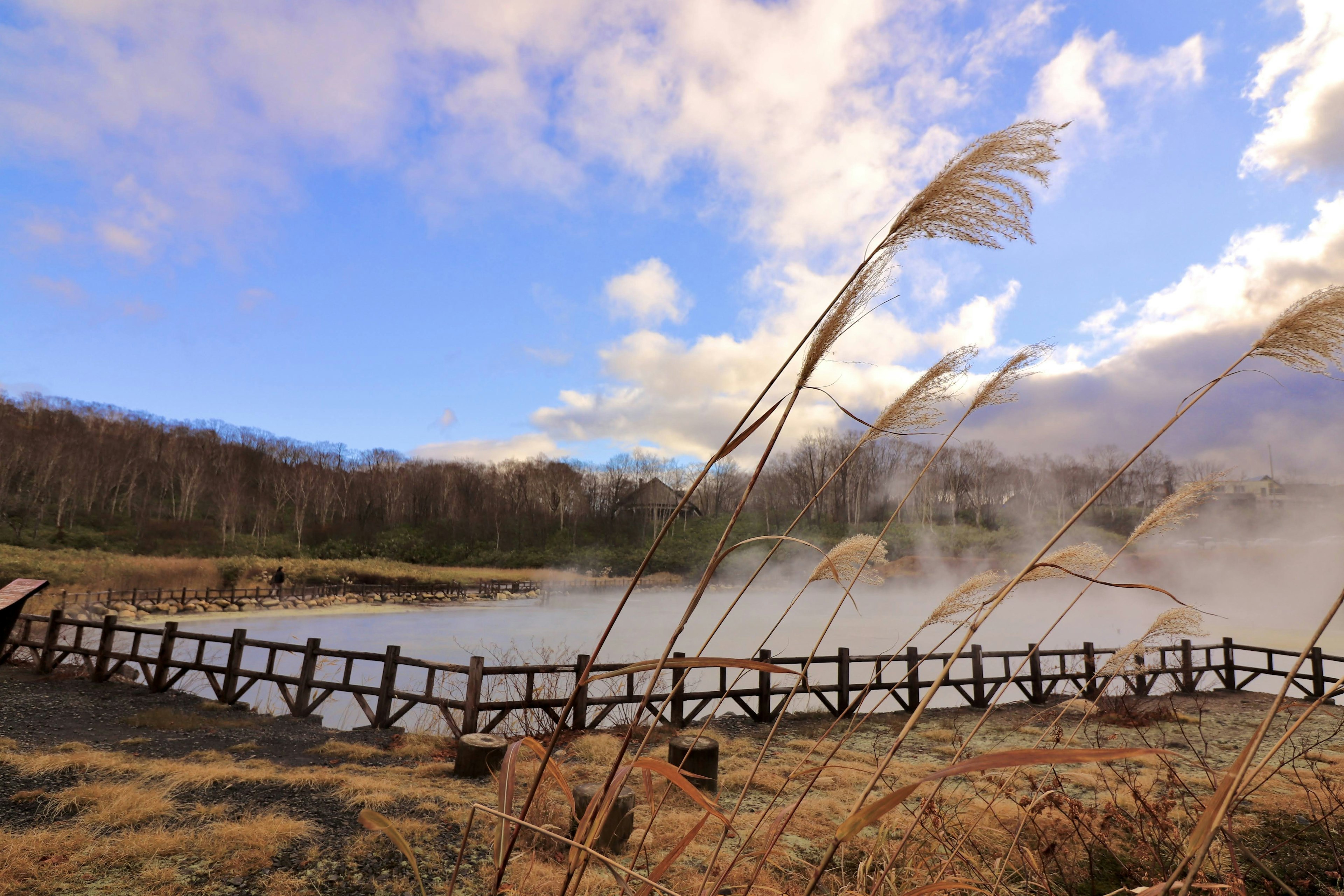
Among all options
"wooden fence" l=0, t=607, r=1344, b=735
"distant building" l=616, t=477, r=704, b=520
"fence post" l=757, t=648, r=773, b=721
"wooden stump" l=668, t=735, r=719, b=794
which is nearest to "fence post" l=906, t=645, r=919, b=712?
"wooden fence" l=0, t=607, r=1344, b=735

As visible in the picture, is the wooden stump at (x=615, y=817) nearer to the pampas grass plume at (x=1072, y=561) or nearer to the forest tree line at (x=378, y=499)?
the pampas grass plume at (x=1072, y=561)

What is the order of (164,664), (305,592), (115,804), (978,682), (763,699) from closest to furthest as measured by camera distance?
(115,804) < (763,699) < (164,664) < (978,682) < (305,592)

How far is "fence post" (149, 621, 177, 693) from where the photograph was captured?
452 inches

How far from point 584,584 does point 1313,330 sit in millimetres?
42236

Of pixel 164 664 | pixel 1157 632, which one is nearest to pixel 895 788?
pixel 1157 632

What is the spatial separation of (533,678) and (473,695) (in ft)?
3.29

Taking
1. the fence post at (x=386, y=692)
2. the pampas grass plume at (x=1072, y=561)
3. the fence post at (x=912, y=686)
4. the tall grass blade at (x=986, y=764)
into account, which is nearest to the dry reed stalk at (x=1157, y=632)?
the pampas grass plume at (x=1072, y=561)

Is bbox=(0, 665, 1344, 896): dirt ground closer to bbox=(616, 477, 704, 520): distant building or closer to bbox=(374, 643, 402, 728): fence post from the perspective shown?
bbox=(374, 643, 402, 728): fence post

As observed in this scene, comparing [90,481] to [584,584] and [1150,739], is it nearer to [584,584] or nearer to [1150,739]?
[584,584]

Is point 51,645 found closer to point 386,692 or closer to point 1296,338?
point 386,692

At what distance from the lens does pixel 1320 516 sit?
139 feet

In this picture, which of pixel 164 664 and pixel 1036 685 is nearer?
pixel 164 664

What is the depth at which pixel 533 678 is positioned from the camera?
378 inches

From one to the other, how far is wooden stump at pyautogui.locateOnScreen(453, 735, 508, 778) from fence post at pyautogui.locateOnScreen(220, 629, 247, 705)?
6.19 m
